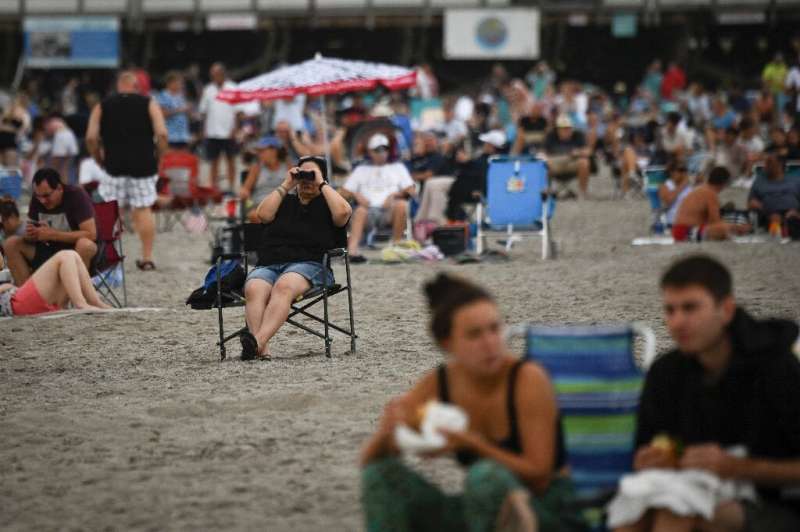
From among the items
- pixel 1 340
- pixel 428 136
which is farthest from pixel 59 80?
pixel 1 340

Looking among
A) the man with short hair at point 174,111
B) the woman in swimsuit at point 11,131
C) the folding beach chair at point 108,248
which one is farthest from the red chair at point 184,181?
the folding beach chair at point 108,248

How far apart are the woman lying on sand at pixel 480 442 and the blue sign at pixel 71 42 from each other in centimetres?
2987

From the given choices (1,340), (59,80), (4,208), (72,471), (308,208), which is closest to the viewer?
(72,471)

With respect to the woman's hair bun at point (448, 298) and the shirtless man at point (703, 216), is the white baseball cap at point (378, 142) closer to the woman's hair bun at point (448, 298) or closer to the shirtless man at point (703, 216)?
the shirtless man at point (703, 216)

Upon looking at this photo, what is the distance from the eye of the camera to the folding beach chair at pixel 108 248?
10993 millimetres

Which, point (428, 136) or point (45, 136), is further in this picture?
point (45, 136)

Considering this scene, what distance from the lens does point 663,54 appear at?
36.2 m

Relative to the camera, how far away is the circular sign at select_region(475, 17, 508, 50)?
3366cm

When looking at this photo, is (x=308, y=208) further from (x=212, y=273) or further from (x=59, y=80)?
(x=59, y=80)

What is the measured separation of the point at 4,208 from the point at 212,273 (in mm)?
2768

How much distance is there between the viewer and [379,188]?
15.2m

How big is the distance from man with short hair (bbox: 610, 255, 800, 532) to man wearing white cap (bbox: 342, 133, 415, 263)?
11043mm

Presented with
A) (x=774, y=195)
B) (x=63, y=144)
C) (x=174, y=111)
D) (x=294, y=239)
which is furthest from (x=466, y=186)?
(x=63, y=144)

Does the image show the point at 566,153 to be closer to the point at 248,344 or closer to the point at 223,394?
the point at 248,344
